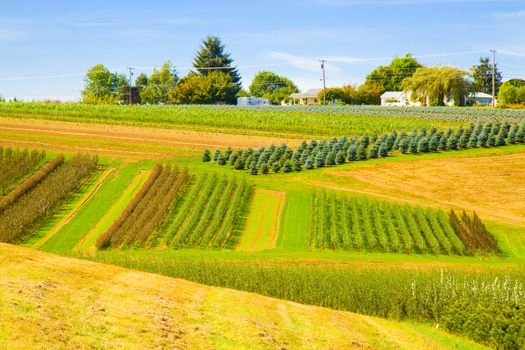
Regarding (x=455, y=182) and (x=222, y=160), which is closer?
(x=455, y=182)

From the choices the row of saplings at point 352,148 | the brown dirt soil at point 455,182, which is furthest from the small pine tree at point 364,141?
the brown dirt soil at point 455,182

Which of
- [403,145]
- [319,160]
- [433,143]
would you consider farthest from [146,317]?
[433,143]

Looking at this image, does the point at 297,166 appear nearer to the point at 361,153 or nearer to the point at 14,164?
the point at 361,153

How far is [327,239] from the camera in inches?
1810

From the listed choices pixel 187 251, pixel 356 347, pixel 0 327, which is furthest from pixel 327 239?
pixel 0 327

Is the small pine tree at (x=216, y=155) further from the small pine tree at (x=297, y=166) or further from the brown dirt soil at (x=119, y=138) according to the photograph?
the small pine tree at (x=297, y=166)

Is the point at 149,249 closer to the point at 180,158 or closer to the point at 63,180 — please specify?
the point at 63,180

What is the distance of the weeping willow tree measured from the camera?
11394 cm

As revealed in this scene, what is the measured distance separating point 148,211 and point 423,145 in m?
28.7

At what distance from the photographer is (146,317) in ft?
72.3

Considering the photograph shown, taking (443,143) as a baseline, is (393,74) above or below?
above

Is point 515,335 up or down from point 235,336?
down

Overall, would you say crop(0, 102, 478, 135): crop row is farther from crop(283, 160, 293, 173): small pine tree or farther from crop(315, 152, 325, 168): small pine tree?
crop(283, 160, 293, 173): small pine tree

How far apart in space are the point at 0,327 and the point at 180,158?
47.1 m
